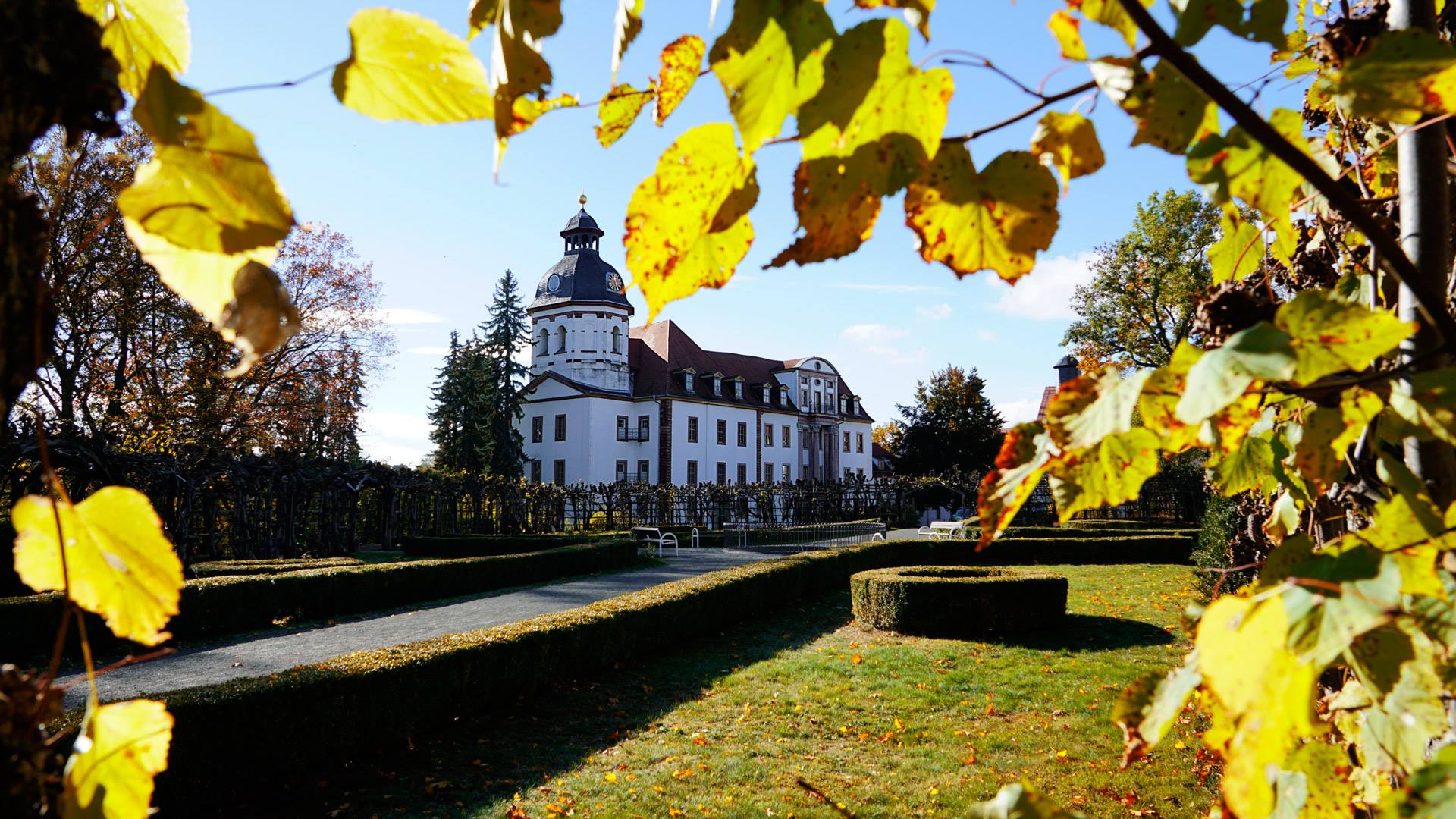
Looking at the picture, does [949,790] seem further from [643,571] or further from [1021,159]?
[643,571]

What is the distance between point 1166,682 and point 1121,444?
0.22m

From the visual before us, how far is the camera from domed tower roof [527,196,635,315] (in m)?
43.3

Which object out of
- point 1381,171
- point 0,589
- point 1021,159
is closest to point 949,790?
point 1381,171

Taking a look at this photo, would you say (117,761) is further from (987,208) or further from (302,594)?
(302,594)

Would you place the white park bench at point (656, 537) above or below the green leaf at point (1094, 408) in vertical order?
below

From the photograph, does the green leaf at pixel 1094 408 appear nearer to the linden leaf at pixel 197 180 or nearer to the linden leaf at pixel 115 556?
the linden leaf at pixel 197 180

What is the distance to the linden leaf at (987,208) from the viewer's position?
0.68 m

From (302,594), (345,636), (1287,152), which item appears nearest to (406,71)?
(1287,152)

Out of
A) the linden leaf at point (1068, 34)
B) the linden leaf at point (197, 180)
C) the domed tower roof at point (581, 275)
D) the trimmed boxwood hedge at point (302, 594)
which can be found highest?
the domed tower roof at point (581, 275)

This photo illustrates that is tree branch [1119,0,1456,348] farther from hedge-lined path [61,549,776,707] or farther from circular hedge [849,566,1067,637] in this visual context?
circular hedge [849,566,1067,637]

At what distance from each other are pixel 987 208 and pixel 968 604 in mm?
11516

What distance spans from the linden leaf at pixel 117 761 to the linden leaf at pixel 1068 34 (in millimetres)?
895

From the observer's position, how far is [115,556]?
617 millimetres

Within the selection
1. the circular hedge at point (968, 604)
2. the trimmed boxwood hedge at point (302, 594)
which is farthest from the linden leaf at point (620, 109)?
the circular hedge at point (968, 604)
